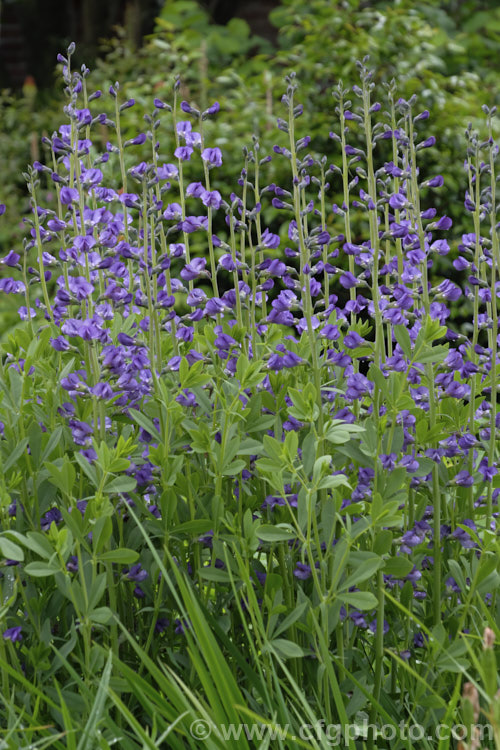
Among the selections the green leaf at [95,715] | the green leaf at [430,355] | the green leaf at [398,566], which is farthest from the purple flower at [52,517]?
the green leaf at [430,355]

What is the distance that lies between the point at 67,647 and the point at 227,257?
85cm

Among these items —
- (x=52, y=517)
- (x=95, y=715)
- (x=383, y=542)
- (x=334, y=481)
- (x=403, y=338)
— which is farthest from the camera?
(x=52, y=517)

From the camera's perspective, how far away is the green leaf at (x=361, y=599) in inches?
60.0

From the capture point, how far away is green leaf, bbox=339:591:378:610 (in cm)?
152

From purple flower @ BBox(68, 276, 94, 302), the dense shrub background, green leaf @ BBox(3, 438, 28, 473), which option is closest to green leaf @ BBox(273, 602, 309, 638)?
green leaf @ BBox(3, 438, 28, 473)

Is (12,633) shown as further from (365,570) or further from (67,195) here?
(67,195)

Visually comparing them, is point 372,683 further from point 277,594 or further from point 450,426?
point 450,426

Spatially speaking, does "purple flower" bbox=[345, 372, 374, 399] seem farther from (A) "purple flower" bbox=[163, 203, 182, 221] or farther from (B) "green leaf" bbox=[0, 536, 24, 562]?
(B) "green leaf" bbox=[0, 536, 24, 562]

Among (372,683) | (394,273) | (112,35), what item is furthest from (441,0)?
(372,683)

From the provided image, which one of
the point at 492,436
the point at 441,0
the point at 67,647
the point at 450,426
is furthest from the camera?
the point at 441,0

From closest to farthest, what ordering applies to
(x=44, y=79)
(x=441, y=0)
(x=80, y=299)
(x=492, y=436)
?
(x=80, y=299)
(x=492, y=436)
(x=441, y=0)
(x=44, y=79)

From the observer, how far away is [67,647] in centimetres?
160

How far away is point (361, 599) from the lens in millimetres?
1548

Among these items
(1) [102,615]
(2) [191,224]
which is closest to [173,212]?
(2) [191,224]
